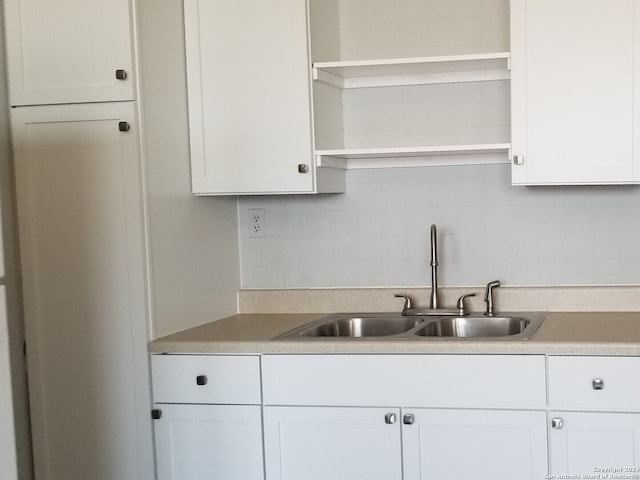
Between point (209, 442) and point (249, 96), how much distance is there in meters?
1.21

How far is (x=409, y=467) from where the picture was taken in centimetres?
292

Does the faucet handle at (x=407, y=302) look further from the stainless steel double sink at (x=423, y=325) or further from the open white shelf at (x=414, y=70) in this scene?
the open white shelf at (x=414, y=70)

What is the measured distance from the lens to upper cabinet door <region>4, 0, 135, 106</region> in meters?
3.00

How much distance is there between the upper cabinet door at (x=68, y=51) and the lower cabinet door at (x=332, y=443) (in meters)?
1.17

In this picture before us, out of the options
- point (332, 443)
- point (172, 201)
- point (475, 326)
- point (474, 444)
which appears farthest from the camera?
point (475, 326)

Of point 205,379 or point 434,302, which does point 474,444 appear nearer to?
point 434,302

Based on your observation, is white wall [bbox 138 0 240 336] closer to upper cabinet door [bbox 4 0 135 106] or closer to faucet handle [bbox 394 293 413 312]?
upper cabinet door [bbox 4 0 135 106]

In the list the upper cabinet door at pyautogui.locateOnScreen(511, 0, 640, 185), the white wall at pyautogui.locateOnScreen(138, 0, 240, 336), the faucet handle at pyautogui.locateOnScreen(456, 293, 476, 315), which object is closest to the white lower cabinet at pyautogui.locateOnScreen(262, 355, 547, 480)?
the white wall at pyautogui.locateOnScreen(138, 0, 240, 336)

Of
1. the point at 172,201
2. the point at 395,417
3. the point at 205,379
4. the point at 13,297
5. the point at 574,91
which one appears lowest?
the point at 395,417

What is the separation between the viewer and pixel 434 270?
351 cm

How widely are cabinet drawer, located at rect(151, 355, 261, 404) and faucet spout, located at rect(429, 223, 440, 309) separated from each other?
32.2 inches

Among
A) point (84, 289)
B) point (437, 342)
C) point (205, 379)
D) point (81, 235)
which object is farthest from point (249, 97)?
point (437, 342)

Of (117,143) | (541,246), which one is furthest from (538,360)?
(117,143)

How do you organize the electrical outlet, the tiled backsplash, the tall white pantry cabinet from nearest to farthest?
the tall white pantry cabinet → the tiled backsplash → the electrical outlet
